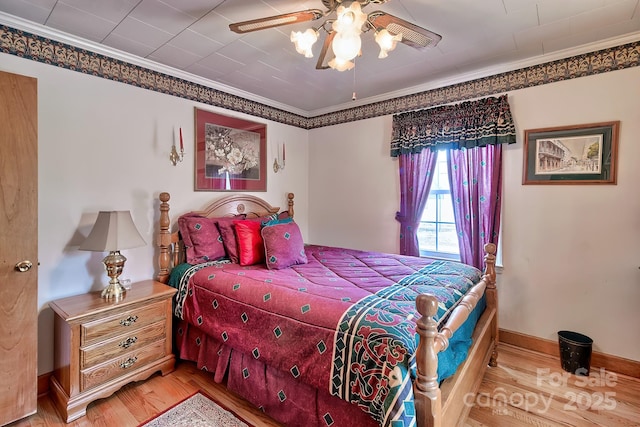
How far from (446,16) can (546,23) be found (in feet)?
2.40

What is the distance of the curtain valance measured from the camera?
273 centimetres

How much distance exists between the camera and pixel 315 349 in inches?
62.6

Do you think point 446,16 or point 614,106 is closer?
point 446,16

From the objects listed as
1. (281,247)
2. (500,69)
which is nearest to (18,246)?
(281,247)

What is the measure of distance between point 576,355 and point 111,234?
3.57 metres

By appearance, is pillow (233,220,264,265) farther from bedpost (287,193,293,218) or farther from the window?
the window

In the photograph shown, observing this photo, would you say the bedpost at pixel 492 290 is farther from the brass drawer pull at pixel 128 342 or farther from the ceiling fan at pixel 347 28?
the brass drawer pull at pixel 128 342

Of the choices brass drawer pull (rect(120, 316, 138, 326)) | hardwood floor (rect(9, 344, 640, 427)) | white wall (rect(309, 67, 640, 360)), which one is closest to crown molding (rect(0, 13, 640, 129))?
white wall (rect(309, 67, 640, 360))

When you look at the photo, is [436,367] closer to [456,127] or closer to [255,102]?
[456,127]

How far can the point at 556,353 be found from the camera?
260 centimetres

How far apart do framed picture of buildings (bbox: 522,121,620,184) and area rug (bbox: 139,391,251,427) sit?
117 inches

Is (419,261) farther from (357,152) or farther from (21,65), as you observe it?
(21,65)

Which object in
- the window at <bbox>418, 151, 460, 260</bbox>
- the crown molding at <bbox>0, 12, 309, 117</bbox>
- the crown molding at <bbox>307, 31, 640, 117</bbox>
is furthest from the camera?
the window at <bbox>418, 151, 460, 260</bbox>

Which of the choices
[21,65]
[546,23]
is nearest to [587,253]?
[546,23]
